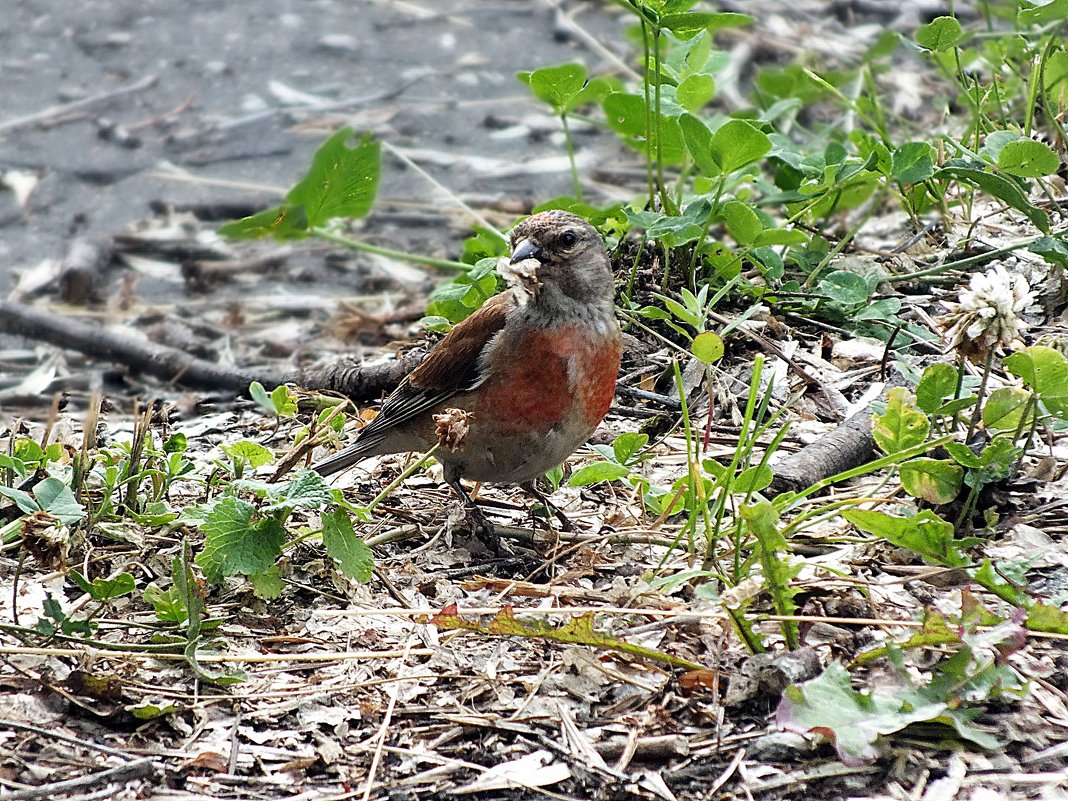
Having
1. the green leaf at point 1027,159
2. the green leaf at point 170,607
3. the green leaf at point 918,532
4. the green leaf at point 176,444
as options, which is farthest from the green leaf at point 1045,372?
the green leaf at point 176,444

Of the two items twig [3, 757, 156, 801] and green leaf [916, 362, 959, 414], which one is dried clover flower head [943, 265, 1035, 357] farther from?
twig [3, 757, 156, 801]

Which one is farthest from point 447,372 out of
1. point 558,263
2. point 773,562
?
point 773,562

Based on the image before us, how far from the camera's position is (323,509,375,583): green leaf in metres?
3.67

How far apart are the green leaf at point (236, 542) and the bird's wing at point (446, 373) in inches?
40.8

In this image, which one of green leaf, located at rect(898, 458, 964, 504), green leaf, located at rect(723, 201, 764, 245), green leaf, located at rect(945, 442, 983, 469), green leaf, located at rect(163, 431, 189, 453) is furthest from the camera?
green leaf, located at rect(723, 201, 764, 245)

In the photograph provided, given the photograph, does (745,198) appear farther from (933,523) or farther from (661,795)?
(661,795)

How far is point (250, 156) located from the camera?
29.0 ft

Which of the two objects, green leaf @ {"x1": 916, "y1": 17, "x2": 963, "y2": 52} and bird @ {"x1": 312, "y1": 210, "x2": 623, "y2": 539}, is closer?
bird @ {"x1": 312, "y1": 210, "x2": 623, "y2": 539}

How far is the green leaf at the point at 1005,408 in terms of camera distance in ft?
12.0

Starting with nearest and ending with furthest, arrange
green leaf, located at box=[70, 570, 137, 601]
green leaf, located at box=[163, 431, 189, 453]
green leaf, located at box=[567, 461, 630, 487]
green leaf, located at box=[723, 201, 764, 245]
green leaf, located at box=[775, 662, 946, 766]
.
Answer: green leaf, located at box=[775, 662, 946, 766]
green leaf, located at box=[70, 570, 137, 601]
green leaf, located at box=[567, 461, 630, 487]
green leaf, located at box=[163, 431, 189, 453]
green leaf, located at box=[723, 201, 764, 245]

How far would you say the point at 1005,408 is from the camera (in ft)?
12.0

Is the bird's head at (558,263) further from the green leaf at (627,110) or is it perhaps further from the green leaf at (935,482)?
the green leaf at (935,482)

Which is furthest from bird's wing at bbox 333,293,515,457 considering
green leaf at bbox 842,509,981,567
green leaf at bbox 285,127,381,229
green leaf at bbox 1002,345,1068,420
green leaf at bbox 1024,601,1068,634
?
green leaf at bbox 1024,601,1068,634

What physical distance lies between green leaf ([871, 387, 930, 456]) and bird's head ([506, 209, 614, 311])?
3.72ft
